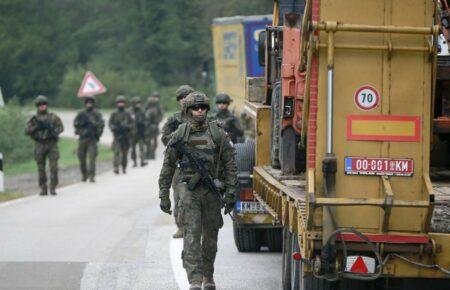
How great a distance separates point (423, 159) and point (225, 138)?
2.99m

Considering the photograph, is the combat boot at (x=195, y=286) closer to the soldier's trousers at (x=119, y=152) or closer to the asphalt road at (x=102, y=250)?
the asphalt road at (x=102, y=250)

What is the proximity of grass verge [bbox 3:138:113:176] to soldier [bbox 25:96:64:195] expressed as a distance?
29.0ft

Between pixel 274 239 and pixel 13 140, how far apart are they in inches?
975

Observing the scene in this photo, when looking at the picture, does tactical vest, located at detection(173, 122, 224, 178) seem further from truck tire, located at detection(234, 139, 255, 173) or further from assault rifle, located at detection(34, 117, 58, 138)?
assault rifle, located at detection(34, 117, 58, 138)

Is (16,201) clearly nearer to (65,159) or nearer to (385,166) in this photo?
(385,166)

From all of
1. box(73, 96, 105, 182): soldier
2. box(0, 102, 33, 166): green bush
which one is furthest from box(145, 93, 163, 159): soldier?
box(73, 96, 105, 182): soldier

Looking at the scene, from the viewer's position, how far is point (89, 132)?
27.8 m

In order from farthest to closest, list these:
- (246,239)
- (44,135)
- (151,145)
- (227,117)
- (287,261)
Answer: (151,145), (44,135), (227,117), (246,239), (287,261)

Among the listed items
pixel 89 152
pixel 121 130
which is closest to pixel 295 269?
pixel 89 152

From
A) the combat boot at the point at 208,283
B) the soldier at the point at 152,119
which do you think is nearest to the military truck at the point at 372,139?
the combat boot at the point at 208,283

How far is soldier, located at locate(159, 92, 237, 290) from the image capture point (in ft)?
35.9

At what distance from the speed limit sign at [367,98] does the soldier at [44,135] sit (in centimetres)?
1573

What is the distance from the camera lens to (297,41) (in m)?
11.0

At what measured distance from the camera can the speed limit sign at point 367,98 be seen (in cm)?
848
